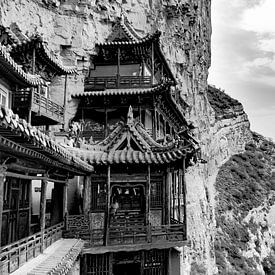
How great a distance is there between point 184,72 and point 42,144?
27.2m

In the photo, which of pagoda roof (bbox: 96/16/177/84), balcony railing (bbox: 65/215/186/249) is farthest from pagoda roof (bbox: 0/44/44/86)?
pagoda roof (bbox: 96/16/177/84)

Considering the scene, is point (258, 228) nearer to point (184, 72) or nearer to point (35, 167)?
point (184, 72)

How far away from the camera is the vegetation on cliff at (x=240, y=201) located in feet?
123

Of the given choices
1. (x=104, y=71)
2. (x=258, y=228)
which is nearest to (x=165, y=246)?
(x=104, y=71)

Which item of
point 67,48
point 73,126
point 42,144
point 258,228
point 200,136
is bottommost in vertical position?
point 258,228

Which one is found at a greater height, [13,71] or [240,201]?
[13,71]

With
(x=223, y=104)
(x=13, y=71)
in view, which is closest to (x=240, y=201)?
(x=223, y=104)

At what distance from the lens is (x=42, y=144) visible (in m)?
7.22

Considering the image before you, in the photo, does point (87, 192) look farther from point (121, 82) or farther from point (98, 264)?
point (121, 82)

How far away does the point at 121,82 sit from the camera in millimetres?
22000

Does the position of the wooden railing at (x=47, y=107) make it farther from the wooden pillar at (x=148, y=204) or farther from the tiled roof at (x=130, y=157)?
the wooden pillar at (x=148, y=204)

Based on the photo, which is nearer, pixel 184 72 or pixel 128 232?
pixel 128 232

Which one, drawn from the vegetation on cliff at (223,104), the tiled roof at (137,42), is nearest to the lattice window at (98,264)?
the tiled roof at (137,42)

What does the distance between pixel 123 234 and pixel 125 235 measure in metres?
0.09
